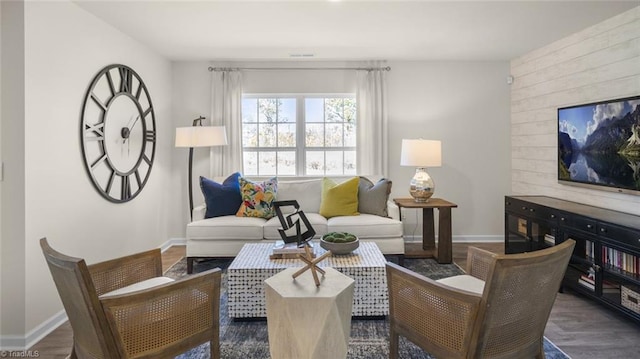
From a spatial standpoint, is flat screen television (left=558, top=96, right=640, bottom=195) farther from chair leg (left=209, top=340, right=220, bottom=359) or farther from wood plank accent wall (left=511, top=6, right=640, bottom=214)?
chair leg (left=209, top=340, right=220, bottom=359)

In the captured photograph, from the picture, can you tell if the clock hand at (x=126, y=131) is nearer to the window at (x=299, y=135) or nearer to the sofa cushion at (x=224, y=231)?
the sofa cushion at (x=224, y=231)

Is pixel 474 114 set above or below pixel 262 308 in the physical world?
above

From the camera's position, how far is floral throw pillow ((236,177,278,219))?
3809mm

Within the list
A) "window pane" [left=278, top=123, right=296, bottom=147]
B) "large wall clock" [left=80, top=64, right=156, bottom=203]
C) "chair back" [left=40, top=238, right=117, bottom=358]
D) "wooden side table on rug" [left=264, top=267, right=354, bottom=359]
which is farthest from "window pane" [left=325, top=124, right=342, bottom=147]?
"chair back" [left=40, top=238, right=117, bottom=358]

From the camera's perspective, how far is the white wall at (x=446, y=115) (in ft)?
15.3

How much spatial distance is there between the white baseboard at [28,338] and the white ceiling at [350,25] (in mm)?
2403

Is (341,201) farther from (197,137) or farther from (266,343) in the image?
(266,343)

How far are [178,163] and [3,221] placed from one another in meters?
2.48

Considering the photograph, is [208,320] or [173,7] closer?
[208,320]

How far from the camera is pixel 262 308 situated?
248 cm

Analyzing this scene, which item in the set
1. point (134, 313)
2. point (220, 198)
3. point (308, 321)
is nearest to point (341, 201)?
point (220, 198)

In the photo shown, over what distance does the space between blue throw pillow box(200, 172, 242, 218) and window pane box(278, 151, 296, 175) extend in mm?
931

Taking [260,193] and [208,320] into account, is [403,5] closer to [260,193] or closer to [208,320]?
[260,193]

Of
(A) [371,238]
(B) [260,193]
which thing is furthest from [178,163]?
(A) [371,238]
